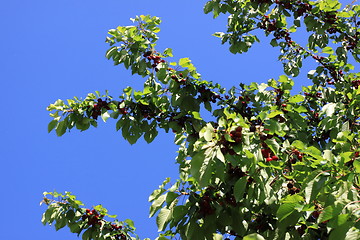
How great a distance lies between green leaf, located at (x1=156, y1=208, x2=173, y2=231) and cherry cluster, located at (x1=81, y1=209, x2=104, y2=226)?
1114mm

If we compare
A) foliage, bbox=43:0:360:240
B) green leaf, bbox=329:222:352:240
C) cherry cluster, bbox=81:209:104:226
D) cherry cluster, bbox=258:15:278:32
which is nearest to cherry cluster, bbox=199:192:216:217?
foliage, bbox=43:0:360:240

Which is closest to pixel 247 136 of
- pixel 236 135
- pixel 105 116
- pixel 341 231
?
pixel 236 135

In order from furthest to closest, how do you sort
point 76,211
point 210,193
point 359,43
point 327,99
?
point 359,43
point 327,99
point 76,211
point 210,193

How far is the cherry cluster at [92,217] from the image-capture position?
11.7ft

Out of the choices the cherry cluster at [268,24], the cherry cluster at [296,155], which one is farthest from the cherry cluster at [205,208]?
the cherry cluster at [268,24]

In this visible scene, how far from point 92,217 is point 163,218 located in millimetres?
1173

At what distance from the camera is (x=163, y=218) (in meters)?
2.66

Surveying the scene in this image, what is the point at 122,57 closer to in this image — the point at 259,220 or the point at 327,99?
the point at 259,220

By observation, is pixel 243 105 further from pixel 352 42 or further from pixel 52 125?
pixel 352 42

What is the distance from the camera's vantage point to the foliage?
2137mm

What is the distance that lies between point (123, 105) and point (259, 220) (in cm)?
146

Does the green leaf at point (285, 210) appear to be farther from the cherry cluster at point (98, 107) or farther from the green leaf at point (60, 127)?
the green leaf at point (60, 127)

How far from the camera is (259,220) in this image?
2.85m

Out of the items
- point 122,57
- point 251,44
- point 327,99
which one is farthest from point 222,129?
point 251,44
